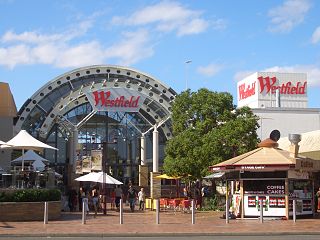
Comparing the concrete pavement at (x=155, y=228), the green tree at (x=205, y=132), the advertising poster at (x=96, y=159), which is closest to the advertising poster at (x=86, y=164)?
the advertising poster at (x=96, y=159)

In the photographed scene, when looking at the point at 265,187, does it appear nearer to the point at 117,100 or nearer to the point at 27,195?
the point at 27,195

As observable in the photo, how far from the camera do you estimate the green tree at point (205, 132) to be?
34656mm

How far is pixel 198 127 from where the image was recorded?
3616cm

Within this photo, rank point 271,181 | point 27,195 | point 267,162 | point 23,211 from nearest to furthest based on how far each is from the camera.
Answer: point 23,211 → point 27,195 → point 267,162 → point 271,181

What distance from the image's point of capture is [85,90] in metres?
51.9

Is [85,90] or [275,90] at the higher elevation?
[275,90]

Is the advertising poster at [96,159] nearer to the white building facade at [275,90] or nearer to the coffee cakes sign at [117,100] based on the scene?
the coffee cakes sign at [117,100]

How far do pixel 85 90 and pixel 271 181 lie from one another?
2891 centimetres

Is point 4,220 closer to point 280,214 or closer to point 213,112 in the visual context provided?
point 280,214

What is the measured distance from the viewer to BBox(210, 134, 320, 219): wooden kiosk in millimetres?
25578

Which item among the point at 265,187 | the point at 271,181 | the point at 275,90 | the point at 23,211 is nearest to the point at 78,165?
the point at 23,211

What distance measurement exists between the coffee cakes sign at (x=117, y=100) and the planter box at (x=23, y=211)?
2694 cm

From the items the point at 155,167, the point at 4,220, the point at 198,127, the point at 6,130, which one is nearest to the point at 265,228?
the point at 4,220

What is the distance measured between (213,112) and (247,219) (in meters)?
12.4
